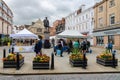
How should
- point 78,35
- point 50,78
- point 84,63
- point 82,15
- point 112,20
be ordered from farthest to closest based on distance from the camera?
point 82,15, point 112,20, point 78,35, point 84,63, point 50,78

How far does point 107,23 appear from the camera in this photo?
3869cm

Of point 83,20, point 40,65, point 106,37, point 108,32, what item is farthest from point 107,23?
point 40,65

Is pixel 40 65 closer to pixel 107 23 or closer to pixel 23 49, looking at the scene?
pixel 23 49

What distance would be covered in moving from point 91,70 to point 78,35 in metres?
13.7

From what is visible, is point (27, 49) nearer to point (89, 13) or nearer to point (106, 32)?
point (106, 32)

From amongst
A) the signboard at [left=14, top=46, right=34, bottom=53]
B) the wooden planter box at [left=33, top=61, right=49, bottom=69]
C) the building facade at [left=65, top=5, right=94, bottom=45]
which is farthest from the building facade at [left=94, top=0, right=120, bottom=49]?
the wooden planter box at [left=33, top=61, right=49, bottom=69]

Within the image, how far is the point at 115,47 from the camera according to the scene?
3434 centimetres

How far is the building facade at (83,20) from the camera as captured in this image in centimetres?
5122

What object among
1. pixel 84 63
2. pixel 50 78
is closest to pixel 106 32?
pixel 84 63

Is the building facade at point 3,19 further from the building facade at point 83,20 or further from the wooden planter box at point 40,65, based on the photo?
the wooden planter box at point 40,65

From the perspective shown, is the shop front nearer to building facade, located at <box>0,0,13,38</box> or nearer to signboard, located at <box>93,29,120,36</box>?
signboard, located at <box>93,29,120,36</box>

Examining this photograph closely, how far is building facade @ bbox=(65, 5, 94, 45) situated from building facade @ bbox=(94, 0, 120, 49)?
5614 mm

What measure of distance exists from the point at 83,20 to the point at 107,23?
1895 centimetres

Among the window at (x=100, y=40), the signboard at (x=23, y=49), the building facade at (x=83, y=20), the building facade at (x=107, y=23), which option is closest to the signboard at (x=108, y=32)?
the building facade at (x=107, y=23)
